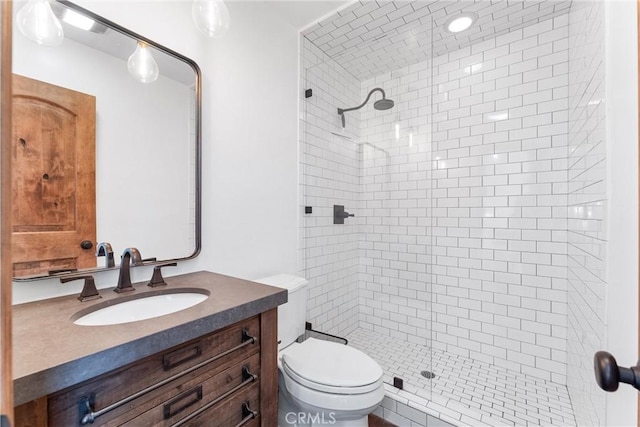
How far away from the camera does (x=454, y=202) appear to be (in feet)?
7.53

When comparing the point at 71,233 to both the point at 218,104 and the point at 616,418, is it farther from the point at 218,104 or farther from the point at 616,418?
the point at 616,418

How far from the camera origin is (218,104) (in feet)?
5.14

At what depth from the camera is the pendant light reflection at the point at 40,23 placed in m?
0.94

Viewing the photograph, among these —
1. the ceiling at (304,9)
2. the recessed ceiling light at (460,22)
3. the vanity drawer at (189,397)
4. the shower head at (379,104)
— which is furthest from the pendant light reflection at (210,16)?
the recessed ceiling light at (460,22)

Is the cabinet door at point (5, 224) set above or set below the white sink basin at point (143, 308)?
above

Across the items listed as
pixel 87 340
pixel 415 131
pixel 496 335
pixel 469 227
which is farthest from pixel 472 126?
pixel 87 340

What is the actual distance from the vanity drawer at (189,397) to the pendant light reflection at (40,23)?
4.01 ft

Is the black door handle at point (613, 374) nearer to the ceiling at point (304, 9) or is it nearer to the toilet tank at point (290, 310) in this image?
the toilet tank at point (290, 310)

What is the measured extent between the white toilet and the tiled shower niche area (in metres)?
0.50

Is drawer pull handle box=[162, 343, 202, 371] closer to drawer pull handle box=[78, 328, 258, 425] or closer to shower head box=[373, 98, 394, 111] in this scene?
drawer pull handle box=[78, 328, 258, 425]

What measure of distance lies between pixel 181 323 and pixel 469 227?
2149 millimetres

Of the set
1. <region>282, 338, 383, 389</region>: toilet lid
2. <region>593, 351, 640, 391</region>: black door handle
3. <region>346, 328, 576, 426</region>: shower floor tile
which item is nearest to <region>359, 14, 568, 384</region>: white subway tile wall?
<region>346, 328, 576, 426</region>: shower floor tile

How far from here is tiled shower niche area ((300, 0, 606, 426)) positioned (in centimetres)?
175
